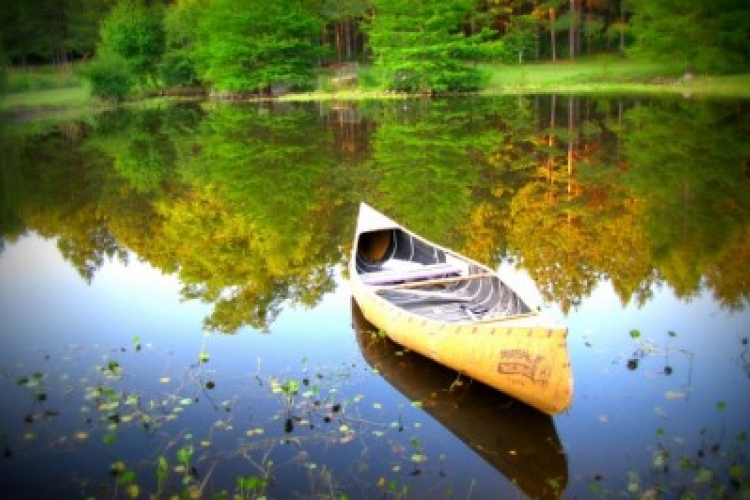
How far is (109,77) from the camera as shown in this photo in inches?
2093

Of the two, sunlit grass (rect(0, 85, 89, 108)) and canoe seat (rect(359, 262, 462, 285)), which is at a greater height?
sunlit grass (rect(0, 85, 89, 108))

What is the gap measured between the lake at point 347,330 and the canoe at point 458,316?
48 cm

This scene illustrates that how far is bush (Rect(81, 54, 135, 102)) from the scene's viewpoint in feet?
171

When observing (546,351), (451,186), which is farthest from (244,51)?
(546,351)

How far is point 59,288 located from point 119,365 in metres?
4.65

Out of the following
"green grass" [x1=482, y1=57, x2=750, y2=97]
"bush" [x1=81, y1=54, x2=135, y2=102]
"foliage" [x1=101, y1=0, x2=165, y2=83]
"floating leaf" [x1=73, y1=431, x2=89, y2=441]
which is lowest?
"floating leaf" [x1=73, y1=431, x2=89, y2=441]

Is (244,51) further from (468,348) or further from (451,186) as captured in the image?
(468,348)

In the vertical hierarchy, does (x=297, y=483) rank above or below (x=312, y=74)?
below

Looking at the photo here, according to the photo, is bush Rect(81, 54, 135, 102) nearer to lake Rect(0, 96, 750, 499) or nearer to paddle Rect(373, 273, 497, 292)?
lake Rect(0, 96, 750, 499)

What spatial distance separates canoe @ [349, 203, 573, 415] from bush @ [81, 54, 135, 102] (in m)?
45.0

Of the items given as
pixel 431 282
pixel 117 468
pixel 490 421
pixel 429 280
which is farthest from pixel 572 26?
pixel 117 468

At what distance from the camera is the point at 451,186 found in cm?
2119

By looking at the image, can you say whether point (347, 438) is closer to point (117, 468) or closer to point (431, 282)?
point (117, 468)

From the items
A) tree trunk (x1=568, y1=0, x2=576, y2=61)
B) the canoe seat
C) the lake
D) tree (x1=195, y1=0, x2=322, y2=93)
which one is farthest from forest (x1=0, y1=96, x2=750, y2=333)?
tree trunk (x1=568, y1=0, x2=576, y2=61)
